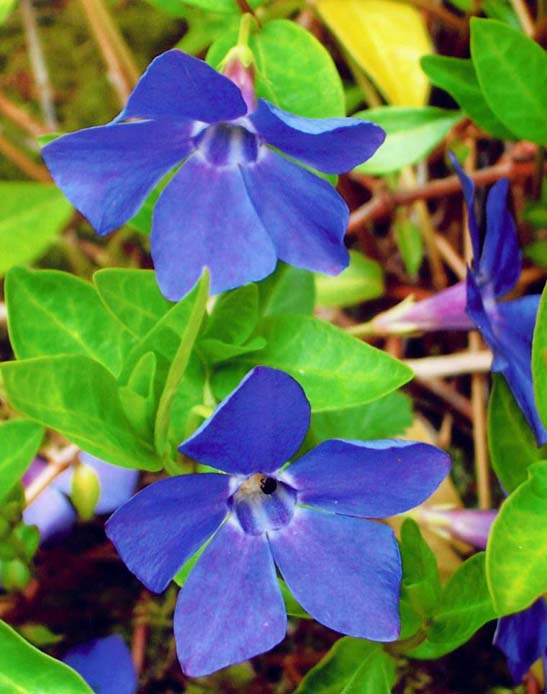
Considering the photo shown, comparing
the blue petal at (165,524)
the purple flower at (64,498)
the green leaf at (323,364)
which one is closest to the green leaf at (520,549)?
the green leaf at (323,364)

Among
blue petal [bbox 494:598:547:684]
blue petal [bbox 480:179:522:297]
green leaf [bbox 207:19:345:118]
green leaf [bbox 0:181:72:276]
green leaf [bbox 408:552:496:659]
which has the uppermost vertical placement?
green leaf [bbox 207:19:345:118]

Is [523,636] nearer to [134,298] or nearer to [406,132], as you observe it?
[134,298]

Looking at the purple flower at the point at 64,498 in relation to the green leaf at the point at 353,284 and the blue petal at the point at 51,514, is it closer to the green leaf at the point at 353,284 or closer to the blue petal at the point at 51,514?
the blue petal at the point at 51,514

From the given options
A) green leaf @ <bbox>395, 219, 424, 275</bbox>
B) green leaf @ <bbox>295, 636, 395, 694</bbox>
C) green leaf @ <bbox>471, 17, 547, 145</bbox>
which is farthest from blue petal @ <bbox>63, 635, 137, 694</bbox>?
green leaf @ <bbox>471, 17, 547, 145</bbox>

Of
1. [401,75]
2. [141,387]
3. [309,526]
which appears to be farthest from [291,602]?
[401,75]

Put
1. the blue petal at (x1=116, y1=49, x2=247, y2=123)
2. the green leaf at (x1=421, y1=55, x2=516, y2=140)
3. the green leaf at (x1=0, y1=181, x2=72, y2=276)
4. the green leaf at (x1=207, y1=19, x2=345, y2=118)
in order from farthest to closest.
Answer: the green leaf at (x1=0, y1=181, x2=72, y2=276), the green leaf at (x1=421, y1=55, x2=516, y2=140), the green leaf at (x1=207, y1=19, x2=345, y2=118), the blue petal at (x1=116, y1=49, x2=247, y2=123)

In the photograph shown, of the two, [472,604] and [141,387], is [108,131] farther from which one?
[472,604]

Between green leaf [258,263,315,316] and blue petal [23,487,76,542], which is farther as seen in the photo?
blue petal [23,487,76,542]

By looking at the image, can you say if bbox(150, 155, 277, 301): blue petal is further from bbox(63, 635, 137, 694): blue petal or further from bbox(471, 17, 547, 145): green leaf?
bbox(63, 635, 137, 694): blue petal
